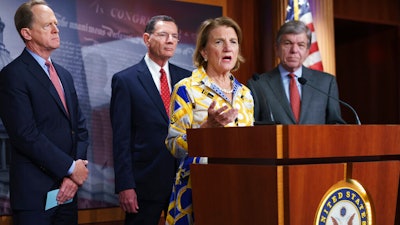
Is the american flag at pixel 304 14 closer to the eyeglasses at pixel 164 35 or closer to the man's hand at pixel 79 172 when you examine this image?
the eyeglasses at pixel 164 35

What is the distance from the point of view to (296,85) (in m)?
3.73

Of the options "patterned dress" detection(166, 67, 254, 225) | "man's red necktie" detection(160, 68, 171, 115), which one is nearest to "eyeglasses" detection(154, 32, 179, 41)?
"man's red necktie" detection(160, 68, 171, 115)

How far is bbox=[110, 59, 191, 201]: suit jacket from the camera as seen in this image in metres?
3.61

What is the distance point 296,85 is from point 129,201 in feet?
4.13

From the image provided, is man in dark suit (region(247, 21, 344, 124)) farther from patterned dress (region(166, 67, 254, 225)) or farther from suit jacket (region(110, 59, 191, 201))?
patterned dress (region(166, 67, 254, 225))

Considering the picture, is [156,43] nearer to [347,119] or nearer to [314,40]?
[314,40]

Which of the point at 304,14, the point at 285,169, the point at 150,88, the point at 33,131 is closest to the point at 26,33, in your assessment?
the point at 33,131

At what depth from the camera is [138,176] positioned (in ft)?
12.1

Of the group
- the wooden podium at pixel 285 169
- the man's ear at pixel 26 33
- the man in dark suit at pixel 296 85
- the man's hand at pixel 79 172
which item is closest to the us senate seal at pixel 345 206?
the wooden podium at pixel 285 169

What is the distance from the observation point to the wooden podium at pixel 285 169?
1.82 metres

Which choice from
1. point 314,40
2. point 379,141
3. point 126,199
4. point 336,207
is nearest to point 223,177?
point 336,207

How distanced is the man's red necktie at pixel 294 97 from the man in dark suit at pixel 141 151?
0.78 meters

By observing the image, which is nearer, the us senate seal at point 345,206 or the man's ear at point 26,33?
the us senate seal at point 345,206

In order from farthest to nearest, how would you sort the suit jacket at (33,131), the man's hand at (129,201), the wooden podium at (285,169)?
the man's hand at (129,201), the suit jacket at (33,131), the wooden podium at (285,169)
